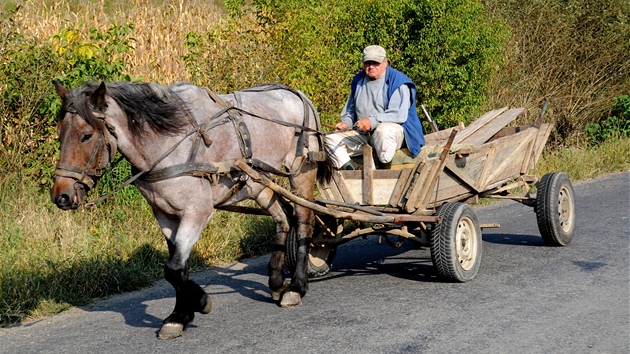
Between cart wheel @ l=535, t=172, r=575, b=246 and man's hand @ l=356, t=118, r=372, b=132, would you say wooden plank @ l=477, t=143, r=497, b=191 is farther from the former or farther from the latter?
man's hand @ l=356, t=118, r=372, b=132

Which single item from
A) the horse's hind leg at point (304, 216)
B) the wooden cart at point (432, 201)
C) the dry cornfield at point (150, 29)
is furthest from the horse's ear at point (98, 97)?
the dry cornfield at point (150, 29)

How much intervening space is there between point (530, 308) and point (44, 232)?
4535 millimetres

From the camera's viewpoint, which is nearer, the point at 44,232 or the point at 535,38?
the point at 44,232

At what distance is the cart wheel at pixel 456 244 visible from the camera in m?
6.73

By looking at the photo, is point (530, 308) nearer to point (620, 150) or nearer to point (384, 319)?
point (384, 319)

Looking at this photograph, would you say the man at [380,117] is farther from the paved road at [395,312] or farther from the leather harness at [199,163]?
the paved road at [395,312]

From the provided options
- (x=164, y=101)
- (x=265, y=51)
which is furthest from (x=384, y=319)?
(x=265, y=51)

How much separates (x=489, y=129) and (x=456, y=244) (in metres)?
2.12

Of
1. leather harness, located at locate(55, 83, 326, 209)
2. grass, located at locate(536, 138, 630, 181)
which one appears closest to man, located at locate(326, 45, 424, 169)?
leather harness, located at locate(55, 83, 326, 209)

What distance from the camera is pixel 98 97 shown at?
5.35 m

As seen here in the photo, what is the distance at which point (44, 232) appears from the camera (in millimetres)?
7691

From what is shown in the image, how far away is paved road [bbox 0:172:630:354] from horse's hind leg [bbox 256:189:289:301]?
20 cm

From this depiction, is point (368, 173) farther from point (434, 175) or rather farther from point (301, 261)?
point (301, 261)

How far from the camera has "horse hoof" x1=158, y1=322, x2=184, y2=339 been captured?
5.68 metres
